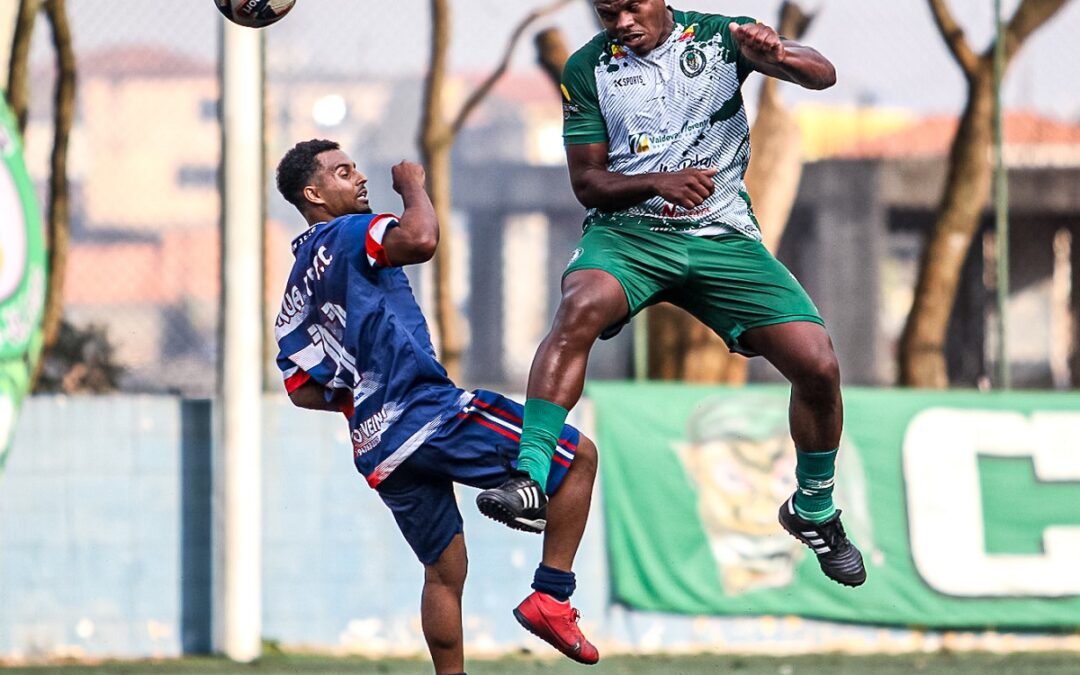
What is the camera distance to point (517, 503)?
6047 mm

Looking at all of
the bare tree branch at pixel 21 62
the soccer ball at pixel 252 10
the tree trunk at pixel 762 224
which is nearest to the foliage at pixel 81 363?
the bare tree branch at pixel 21 62

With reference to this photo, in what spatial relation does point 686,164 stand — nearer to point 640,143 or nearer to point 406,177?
point 640,143

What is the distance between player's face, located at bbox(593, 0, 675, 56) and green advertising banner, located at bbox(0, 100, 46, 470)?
4660 mm

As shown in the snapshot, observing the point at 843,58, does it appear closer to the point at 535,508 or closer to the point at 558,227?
the point at 558,227

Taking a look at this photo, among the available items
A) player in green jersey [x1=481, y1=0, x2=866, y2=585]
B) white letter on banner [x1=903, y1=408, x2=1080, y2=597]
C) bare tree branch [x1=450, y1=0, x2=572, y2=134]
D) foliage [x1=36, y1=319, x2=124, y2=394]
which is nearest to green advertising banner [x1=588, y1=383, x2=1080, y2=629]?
white letter on banner [x1=903, y1=408, x2=1080, y2=597]

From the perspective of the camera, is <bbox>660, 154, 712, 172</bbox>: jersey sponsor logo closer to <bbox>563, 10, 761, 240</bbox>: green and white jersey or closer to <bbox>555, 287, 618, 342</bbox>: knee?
<bbox>563, 10, 761, 240</bbox>: green and white jersey

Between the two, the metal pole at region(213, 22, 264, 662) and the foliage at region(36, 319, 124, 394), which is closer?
the metal pole at region(213, 22, 264, 662)

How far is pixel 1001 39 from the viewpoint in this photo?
11.9 m

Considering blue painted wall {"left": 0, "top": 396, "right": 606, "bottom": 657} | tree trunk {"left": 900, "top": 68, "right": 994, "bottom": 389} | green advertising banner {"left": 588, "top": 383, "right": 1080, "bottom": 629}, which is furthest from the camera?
tree trunk {"left": 900, "top": 68, "right": 994, "bottom": 389}

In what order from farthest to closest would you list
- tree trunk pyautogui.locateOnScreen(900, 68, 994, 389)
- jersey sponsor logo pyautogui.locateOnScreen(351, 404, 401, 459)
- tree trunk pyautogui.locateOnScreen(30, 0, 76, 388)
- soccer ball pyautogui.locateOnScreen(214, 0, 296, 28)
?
1. tree trunk pyautogui.locateOnScreen(900, 68, 994, 389)
2. tree trunk pyautogui.locateOnScreen(30, 0, 76, 388)
3. soccer ball pyautogui.locateOnScreen(214, 0, 296, 28)
4. jersey sponsor logo pyautogui.locateOnScreen(351, 404, 401, 459)

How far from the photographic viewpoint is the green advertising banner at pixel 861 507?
11039mm

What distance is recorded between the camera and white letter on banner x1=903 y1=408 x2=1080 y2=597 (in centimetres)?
1121

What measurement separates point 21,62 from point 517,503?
6562mm

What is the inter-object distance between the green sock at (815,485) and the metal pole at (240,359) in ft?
15.9
